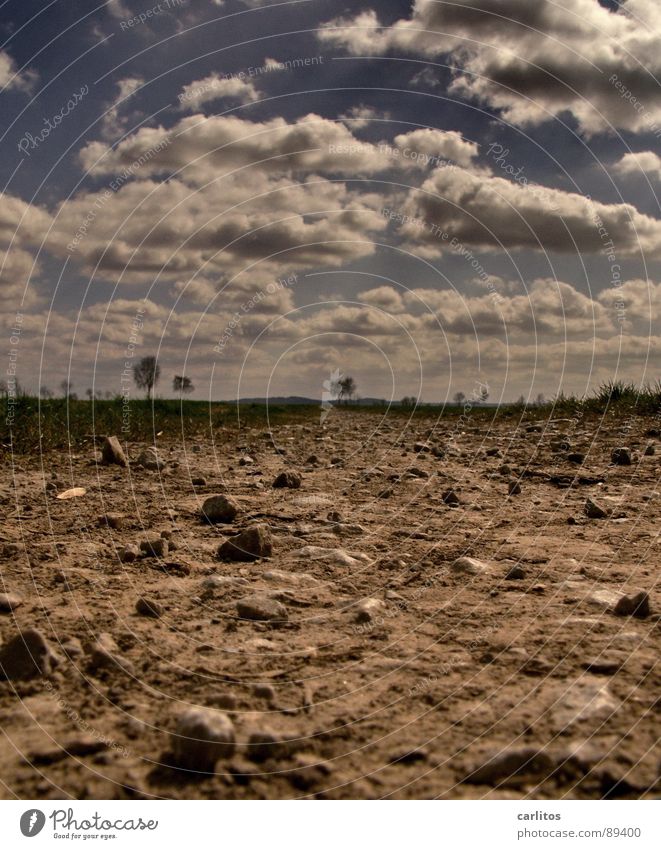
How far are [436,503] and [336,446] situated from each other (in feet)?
15.2

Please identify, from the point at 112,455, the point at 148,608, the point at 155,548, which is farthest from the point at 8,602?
the point at 112,455

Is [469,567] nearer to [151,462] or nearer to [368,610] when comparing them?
[368,610]

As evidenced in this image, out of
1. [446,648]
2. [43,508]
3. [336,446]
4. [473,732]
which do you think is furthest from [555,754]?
[336,446]

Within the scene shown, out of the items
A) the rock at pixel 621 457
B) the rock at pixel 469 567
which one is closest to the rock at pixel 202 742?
the rock at pixel 469 567

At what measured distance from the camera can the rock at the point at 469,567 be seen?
4.00 meters

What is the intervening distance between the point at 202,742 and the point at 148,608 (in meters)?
1.33

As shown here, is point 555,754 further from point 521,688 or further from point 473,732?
point 521,688

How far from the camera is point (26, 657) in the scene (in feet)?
8.73

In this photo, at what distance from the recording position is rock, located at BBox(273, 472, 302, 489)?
6746 mm

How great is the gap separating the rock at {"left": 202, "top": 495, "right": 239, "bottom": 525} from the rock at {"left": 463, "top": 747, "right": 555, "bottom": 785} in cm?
345

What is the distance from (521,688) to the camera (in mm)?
2521

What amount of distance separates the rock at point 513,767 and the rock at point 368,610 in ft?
4.10

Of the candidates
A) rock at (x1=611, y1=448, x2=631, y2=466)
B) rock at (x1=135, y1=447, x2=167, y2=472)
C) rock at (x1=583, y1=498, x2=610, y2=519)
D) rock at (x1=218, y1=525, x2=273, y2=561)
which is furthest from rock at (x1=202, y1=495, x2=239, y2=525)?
rock at (x1=611, y1=448, x2=631, y2=466)

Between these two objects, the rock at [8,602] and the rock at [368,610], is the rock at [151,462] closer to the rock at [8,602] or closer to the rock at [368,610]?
the rock at [8,602]
